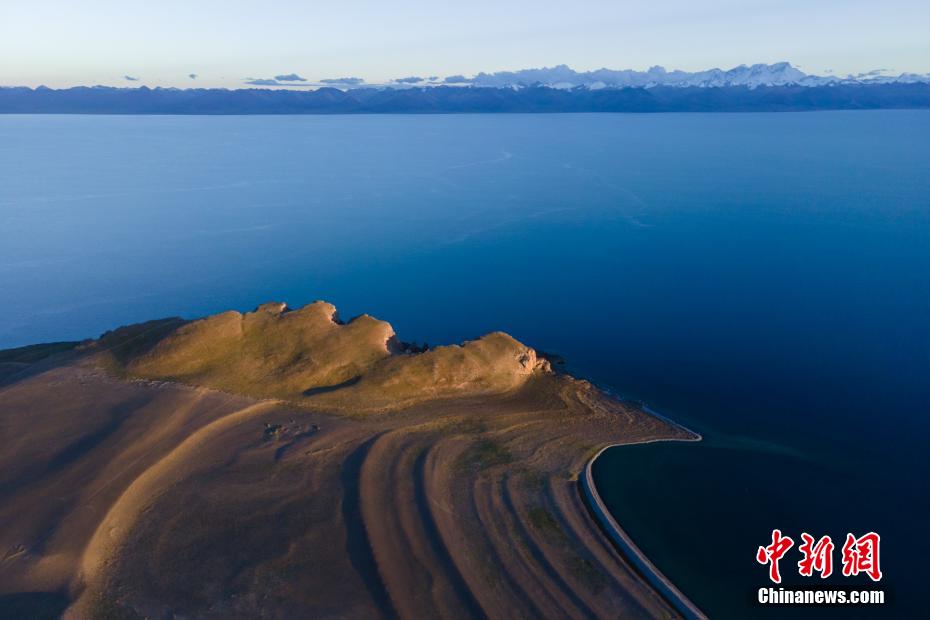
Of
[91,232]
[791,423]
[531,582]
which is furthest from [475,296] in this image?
[91,232]

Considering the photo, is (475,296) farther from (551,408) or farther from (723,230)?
(723,230)

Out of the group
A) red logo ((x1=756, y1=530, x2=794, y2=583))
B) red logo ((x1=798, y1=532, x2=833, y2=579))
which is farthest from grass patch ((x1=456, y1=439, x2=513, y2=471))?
red logo ((x1=798, y1=532, x2=833, y2=579))

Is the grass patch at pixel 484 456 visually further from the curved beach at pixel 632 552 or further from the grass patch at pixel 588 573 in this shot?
the grass patch at pixel 588 573

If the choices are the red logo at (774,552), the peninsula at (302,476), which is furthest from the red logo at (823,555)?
the peninsula at (302,476)

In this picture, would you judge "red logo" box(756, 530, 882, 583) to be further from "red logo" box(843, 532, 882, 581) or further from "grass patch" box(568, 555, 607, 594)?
"grass patch" box(568, 555, 607, 594)

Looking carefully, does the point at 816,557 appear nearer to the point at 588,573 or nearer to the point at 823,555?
the point at 823,555

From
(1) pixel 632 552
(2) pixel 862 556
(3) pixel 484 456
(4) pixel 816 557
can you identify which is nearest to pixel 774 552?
(4) pixel 816 557
